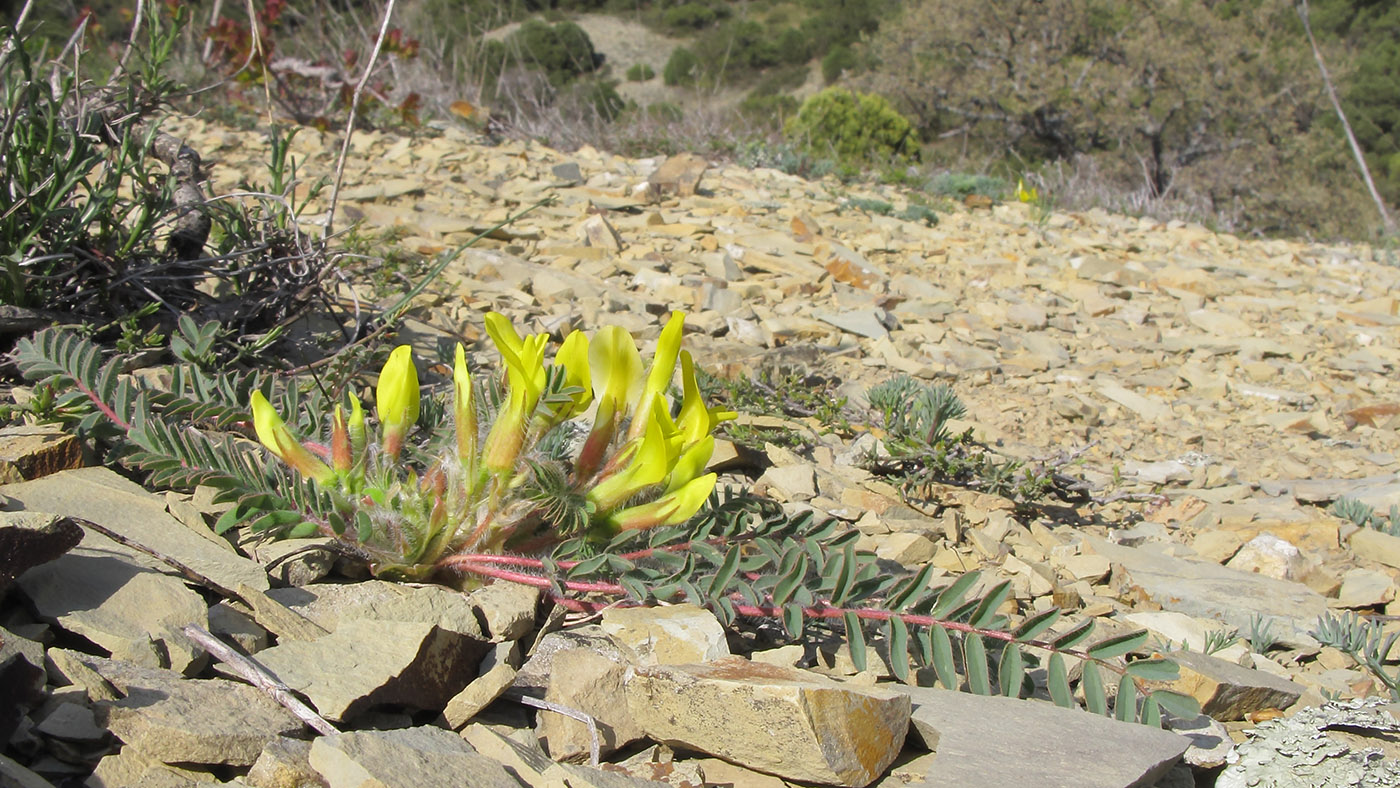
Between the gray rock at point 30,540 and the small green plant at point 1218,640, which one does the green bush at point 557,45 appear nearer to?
the small green plant at point 1218,640

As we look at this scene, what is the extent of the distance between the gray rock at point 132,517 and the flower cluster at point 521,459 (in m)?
0.17

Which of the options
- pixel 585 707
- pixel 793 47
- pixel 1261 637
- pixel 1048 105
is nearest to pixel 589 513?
pixel 585 707

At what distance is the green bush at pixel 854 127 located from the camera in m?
10.4

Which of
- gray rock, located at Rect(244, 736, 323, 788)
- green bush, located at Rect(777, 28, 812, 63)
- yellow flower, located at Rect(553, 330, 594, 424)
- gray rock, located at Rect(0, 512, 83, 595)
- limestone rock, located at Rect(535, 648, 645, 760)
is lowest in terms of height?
green bush, located at Rect(777, 28, 812, 63)

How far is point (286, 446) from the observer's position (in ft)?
5.74

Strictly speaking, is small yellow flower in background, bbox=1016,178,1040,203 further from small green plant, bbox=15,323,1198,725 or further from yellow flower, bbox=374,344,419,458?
yellow flower, bbox=374,344,419,458

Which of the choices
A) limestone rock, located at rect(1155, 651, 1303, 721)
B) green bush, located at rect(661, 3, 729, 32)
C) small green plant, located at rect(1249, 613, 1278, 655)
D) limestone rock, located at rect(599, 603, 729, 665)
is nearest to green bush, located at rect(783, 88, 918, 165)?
small green plant, located at rect(1249, 613, 1278, 655)

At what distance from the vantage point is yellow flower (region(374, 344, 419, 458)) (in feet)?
5.82

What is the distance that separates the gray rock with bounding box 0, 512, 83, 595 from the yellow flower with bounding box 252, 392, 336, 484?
404 mm

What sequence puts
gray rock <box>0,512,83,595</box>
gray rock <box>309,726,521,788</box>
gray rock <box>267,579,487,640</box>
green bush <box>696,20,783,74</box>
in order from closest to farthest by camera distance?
gray rock <box>309,726,521,788</box> → gray rock <box>0,512,83,595</box> → gray rock <box>267,579,487,640</box> → green bush <box>696,20,783,74</box>

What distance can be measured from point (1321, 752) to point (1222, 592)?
0.99m

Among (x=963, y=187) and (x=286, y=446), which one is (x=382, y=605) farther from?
(x=963, y=187)

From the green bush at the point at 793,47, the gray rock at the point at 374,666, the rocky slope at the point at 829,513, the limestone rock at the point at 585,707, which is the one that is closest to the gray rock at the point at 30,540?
the rocky slope at the point at 829,513

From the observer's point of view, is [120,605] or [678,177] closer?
[120,605]
